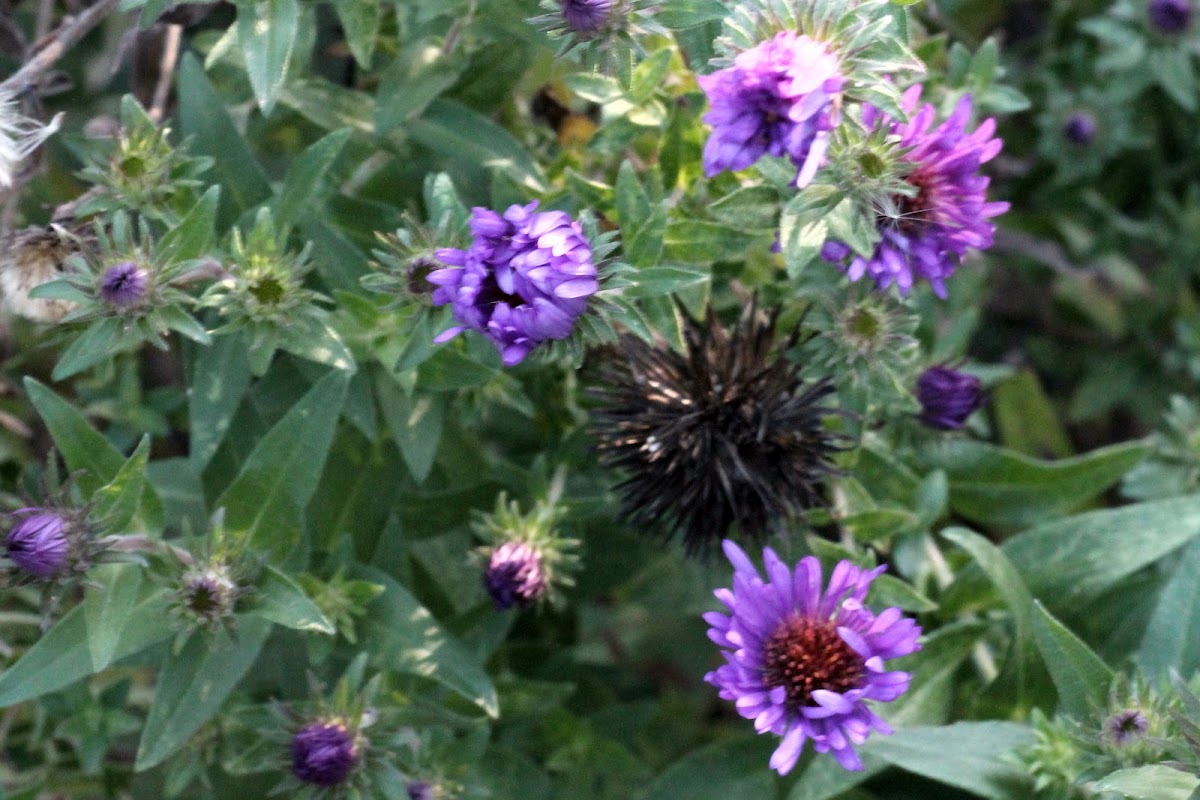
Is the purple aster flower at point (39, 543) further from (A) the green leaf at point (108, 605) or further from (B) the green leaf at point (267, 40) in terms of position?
(B) the green leaf at point (267, 40)

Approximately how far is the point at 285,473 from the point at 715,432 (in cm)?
53

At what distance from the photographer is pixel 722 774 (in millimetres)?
1948

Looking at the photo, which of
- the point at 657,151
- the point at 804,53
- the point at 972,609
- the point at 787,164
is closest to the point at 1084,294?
the point at 972,609

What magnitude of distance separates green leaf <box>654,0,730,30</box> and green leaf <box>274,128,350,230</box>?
44cm

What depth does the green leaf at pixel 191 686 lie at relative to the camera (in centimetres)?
154

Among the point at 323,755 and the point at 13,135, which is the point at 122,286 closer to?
the point at 13,135

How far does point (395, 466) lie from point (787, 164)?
0.75 meters

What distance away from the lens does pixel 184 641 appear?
1.52 meters

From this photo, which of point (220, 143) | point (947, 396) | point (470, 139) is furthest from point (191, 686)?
point (947, 396)

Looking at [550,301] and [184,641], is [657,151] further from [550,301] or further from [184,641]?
[184,641]

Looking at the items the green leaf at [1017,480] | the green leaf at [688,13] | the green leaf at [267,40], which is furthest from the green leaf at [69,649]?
the green leaf at [1017,480]

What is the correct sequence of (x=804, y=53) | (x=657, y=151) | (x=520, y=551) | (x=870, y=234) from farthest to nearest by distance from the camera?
(x=657, y=151) < (x=520, y=551) < (x=870, y=234) < (x=804, y=53)

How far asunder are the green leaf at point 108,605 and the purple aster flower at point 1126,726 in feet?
3.67

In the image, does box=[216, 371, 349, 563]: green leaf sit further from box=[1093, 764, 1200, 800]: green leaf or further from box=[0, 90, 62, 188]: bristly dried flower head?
box=[1093, 764, 1200, 800]: green leaf
